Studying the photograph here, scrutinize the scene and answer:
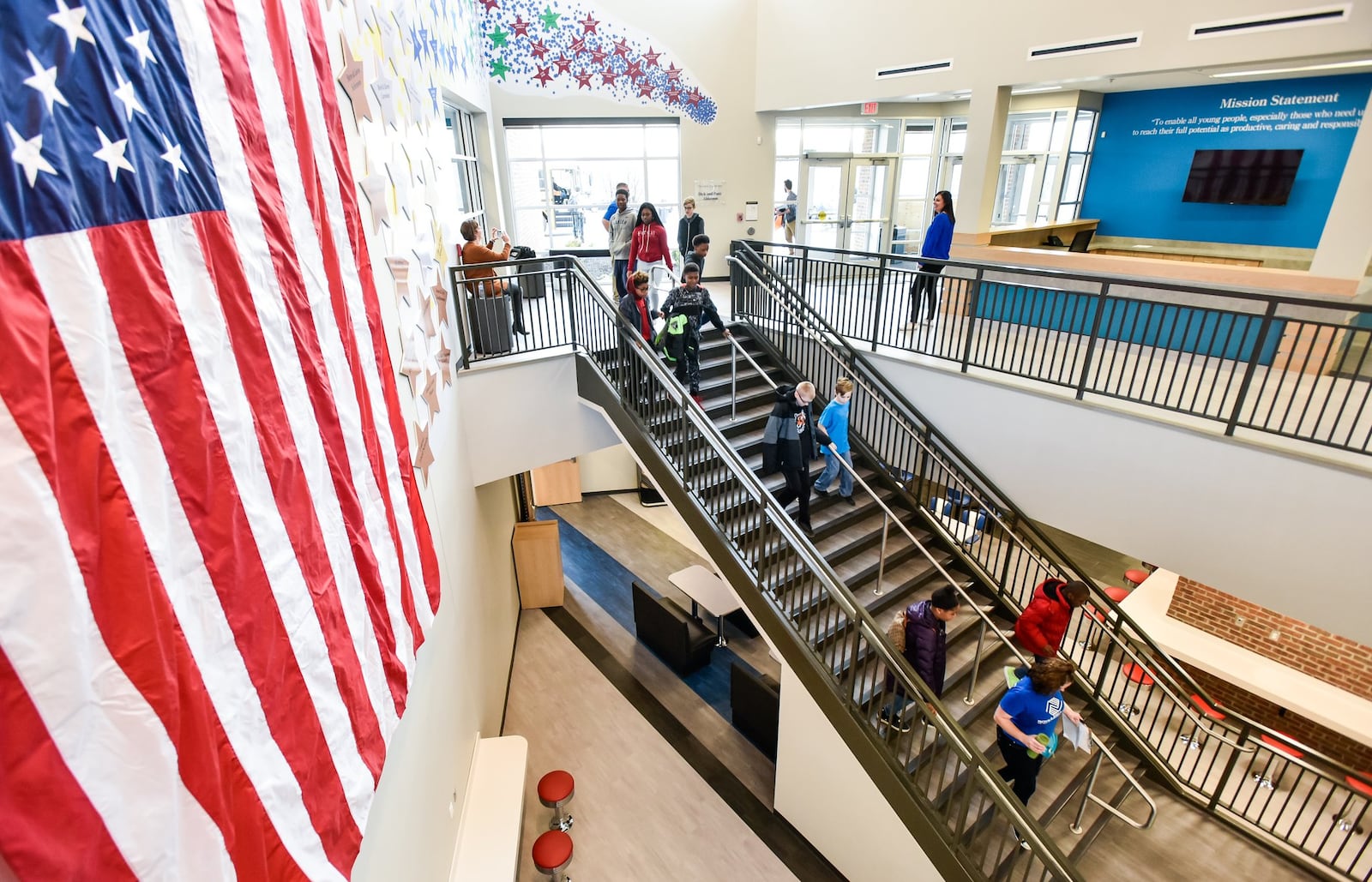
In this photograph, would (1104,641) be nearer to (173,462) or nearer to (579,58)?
(173,462)

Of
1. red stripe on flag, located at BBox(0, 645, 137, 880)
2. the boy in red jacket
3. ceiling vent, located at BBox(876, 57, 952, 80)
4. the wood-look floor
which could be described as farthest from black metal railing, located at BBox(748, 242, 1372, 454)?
red stripe on flag, located at BBox(0, 645, 137, 880)

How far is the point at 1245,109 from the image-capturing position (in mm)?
9945

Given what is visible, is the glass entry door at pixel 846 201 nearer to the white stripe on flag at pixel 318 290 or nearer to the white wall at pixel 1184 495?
the white wall at pixel 1184 495

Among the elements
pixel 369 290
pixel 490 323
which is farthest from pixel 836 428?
pixel 369 290

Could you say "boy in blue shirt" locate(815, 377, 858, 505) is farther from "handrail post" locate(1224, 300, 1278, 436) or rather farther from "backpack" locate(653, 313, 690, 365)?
"handrail post" locate(1224, 300, 1278, 436)

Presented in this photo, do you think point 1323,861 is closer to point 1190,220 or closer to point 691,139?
point 1190,220

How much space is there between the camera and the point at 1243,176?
33.0 feet

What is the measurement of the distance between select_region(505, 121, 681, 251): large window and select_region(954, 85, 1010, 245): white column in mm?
5134

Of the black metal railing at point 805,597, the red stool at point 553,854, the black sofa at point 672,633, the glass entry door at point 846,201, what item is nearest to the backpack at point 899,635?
the black metal railing at point 805,597

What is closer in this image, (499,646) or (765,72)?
(499,646)

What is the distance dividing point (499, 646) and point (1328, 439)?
7997 millimetres

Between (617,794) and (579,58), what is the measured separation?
36.3 feet

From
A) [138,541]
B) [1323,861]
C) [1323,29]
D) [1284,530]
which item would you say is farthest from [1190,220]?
[138,541]

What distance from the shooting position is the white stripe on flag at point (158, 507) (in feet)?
4.49
